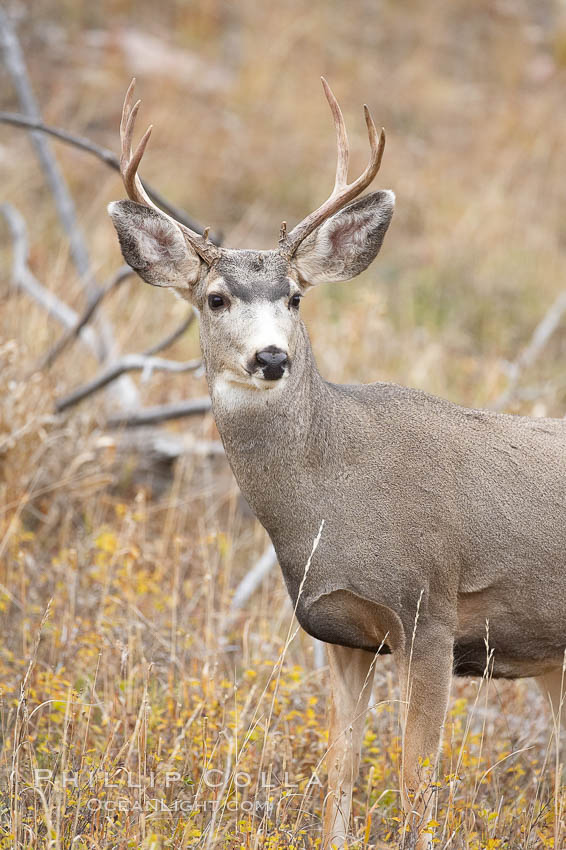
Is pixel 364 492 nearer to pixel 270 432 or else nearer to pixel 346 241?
pixel 270 432

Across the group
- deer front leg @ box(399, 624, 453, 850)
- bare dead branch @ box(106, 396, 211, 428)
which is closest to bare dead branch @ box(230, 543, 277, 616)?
bare dead branch @ box(106, 396, 211, 428)

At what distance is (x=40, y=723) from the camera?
14.4ft

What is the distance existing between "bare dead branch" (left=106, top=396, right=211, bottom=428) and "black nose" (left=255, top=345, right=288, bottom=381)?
291 cm

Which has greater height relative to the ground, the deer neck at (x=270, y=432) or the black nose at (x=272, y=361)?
the black nose at (x=272, y=361)

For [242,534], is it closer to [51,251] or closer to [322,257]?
[322,257]

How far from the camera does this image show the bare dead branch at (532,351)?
761 centimetres

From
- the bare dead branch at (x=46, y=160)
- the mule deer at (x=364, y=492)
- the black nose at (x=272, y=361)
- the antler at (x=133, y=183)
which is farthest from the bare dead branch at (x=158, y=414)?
the black nose at (x=272, y=361)

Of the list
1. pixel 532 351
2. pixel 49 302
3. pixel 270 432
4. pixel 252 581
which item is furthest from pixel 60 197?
pixel 270 432

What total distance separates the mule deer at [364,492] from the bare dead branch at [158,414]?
2.37 metres

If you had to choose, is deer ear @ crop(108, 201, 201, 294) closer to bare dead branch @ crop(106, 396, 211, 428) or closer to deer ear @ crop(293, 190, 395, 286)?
deer ear @ crop(293, 190, 395, 286)

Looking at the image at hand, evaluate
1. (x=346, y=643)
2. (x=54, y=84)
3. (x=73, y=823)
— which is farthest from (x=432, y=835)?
(x=54, y=84)

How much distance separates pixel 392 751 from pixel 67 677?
55.7 inches

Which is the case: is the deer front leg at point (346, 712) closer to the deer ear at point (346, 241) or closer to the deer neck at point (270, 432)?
the deer neck at point (270, 432)

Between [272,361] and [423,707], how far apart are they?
1266 mm
